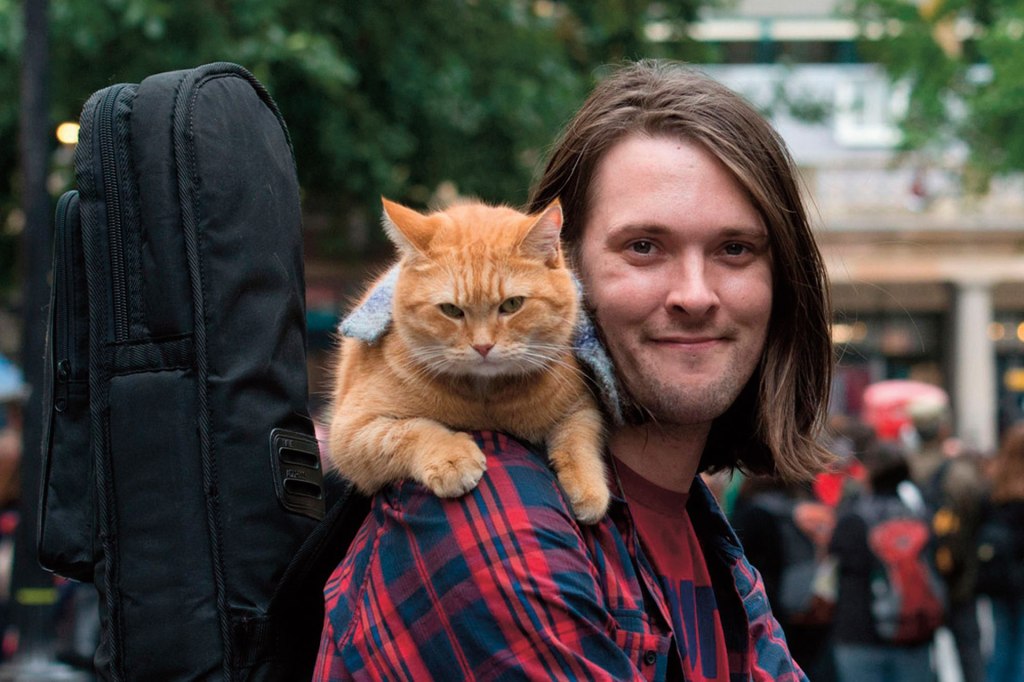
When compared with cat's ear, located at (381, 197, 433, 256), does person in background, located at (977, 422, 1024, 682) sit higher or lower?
lower

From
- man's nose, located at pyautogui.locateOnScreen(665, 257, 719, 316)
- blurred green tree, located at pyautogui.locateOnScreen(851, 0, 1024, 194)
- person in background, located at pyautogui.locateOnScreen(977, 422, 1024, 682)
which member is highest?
man's nose, located at pyautogui.locateOnScreen(665, 257, 719, 316)

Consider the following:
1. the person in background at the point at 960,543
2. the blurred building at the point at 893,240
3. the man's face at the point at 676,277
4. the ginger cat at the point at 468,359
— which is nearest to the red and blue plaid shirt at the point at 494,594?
the ginger cat at the point at 468,359

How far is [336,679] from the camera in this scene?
5.90 feet

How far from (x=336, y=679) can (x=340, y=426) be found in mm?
667

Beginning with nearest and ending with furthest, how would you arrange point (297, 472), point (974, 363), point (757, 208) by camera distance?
point (297, 472) < point (757, 208) < point (974, 363)

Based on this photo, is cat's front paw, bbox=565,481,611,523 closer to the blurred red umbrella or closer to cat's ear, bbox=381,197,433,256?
cat's ear, bbox=381,197,433,256

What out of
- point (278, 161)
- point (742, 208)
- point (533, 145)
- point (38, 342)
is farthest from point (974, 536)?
point (278, 161)

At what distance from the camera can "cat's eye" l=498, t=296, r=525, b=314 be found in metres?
2.67

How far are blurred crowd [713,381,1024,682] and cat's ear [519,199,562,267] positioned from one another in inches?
136

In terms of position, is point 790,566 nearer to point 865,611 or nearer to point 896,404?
point 865,611

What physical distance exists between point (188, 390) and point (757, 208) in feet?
3.67

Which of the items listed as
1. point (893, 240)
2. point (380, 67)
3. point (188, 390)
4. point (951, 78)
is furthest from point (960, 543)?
point (893, 240)

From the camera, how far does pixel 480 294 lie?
267 cm

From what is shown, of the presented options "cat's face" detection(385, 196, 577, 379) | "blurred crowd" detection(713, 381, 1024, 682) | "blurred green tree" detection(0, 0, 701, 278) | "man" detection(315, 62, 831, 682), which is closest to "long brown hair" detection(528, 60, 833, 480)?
"man" detection(315, 62, 831, 682)
